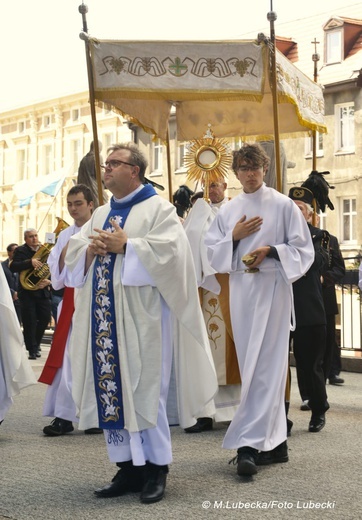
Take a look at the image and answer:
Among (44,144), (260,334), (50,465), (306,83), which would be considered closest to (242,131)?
(306,83)

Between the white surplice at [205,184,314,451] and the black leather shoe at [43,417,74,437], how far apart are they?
6.38 feet

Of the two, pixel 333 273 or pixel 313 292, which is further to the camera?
pixel 333 273

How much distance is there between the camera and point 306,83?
30.9 feet

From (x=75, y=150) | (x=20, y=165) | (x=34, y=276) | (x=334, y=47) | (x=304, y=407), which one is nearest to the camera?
(x=304, y=407)

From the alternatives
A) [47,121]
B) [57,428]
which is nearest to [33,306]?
[57,428]

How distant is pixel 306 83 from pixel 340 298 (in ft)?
20.9

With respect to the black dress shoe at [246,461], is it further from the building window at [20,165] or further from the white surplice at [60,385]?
the building window at [20,165]

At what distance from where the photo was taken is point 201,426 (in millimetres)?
8156

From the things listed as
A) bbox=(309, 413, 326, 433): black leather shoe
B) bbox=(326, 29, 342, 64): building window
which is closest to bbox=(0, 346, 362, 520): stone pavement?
bbox=(309, 413, 326, 433): black leather shoe

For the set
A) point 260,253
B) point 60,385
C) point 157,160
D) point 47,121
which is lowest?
point 60,385

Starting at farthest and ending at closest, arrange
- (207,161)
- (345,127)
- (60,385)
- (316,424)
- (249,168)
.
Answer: (345,127), (207,161), (60,385), (316,424), (249,168)

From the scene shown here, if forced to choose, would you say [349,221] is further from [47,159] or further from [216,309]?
[216,309]

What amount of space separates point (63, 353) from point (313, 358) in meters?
1.99

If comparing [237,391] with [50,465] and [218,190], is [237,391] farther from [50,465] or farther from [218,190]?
[50,465]
